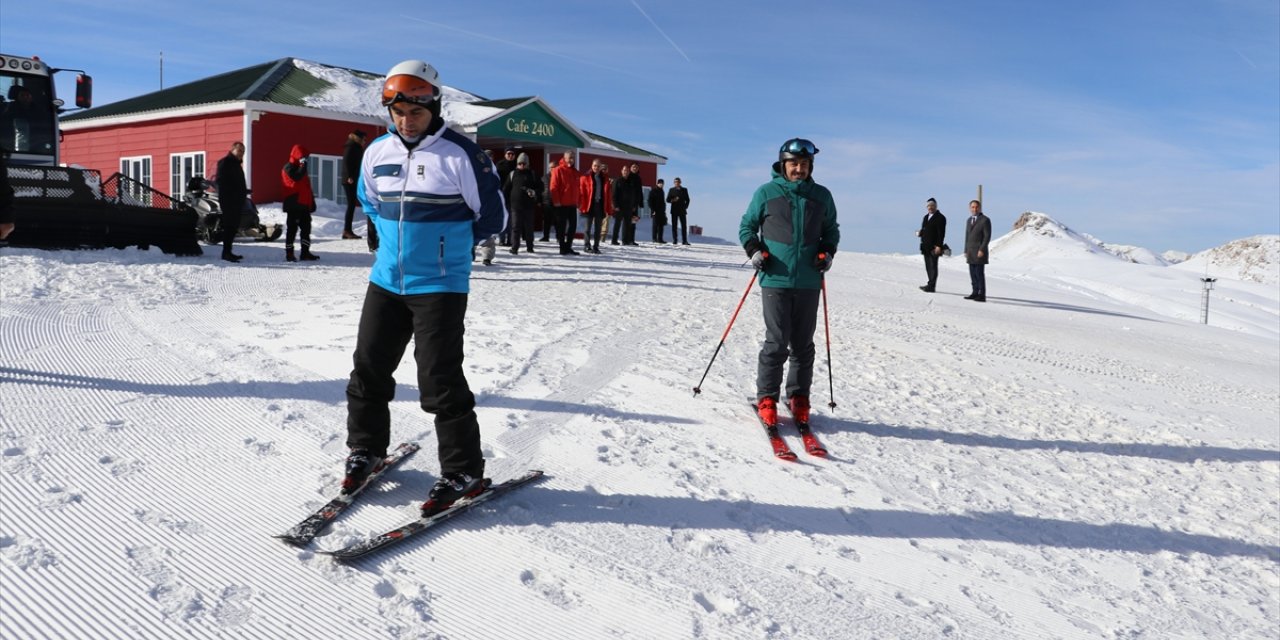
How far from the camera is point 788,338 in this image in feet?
18.2

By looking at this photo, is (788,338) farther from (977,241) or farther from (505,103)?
(505,103)

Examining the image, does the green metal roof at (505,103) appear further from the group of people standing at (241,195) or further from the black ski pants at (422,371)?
the black ski pants at (422,371)

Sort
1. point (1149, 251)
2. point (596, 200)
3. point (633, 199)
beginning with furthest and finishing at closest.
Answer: point (1149, 251)
point (633, 199)
point (596, 200)

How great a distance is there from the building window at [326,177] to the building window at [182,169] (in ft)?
10.0

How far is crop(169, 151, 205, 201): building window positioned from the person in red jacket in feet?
44.0

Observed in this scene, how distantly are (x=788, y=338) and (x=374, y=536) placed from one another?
305cm

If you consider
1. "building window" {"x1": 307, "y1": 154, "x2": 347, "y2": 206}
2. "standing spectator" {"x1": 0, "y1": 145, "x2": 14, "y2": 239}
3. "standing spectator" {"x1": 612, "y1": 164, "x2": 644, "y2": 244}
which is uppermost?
"building window" {"x1": 307, "y1": 154, "x2": 347, "y2": 206}

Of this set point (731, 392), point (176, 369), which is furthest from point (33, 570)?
point (731, 392)

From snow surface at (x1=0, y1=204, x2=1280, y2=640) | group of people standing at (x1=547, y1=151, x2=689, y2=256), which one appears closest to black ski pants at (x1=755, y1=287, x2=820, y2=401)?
snow surface at (x1=0, y1=204, x2=1280, y2=640)

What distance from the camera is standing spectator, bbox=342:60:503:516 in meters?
3.55

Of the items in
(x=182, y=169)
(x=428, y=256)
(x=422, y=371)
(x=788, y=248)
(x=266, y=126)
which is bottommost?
(x=422, y=371)

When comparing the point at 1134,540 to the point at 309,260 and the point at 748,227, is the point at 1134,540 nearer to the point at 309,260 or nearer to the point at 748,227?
the point at 748,227

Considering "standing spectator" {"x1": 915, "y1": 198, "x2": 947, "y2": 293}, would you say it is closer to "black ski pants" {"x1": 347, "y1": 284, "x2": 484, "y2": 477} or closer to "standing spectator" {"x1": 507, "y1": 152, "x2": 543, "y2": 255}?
"standing spectator" {"x1": 507, "y1": 152, "x2": 543, "y2": 255}

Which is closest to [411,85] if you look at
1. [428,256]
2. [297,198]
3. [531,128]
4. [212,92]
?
[428,256]
